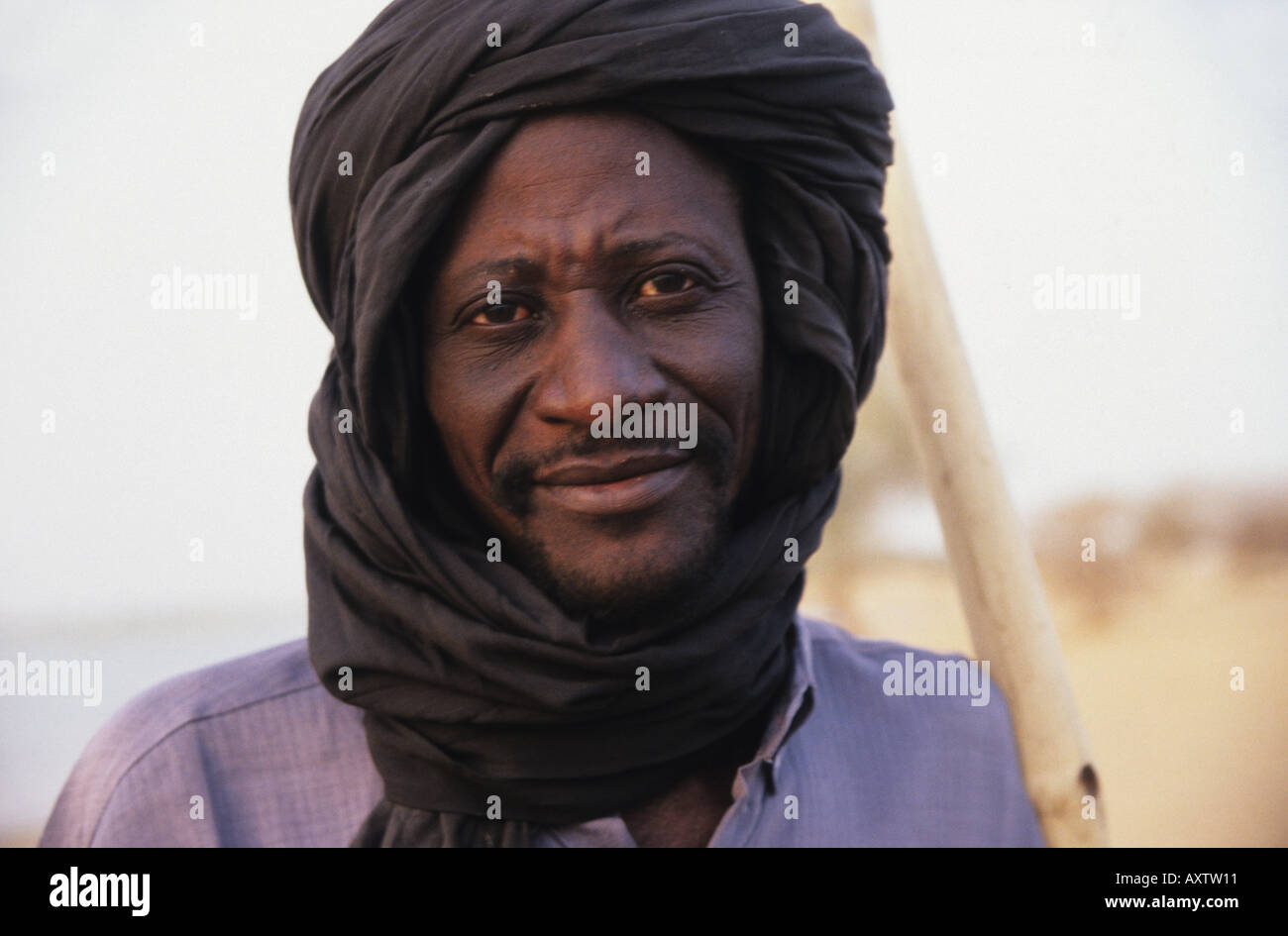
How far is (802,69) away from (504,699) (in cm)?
97

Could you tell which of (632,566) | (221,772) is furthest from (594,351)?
(221,772)

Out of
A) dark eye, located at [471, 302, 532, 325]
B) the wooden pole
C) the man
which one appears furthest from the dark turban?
the wooden pole

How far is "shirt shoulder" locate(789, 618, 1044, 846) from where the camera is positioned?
6.43 ft

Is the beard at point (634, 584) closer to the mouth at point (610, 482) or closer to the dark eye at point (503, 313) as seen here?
the mouth at point (610, 482)

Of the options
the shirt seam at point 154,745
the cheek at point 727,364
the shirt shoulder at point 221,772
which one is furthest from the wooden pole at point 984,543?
the shirt seam at point 154,745

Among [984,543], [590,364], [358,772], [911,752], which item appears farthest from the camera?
[984,543]

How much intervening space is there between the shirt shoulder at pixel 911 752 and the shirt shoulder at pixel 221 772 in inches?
27.1

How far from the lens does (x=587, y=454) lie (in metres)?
1.68

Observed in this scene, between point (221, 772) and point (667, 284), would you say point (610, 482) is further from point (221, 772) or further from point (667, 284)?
point (221, 772)

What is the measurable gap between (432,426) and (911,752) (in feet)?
3.00

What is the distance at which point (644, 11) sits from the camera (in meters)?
1.72
